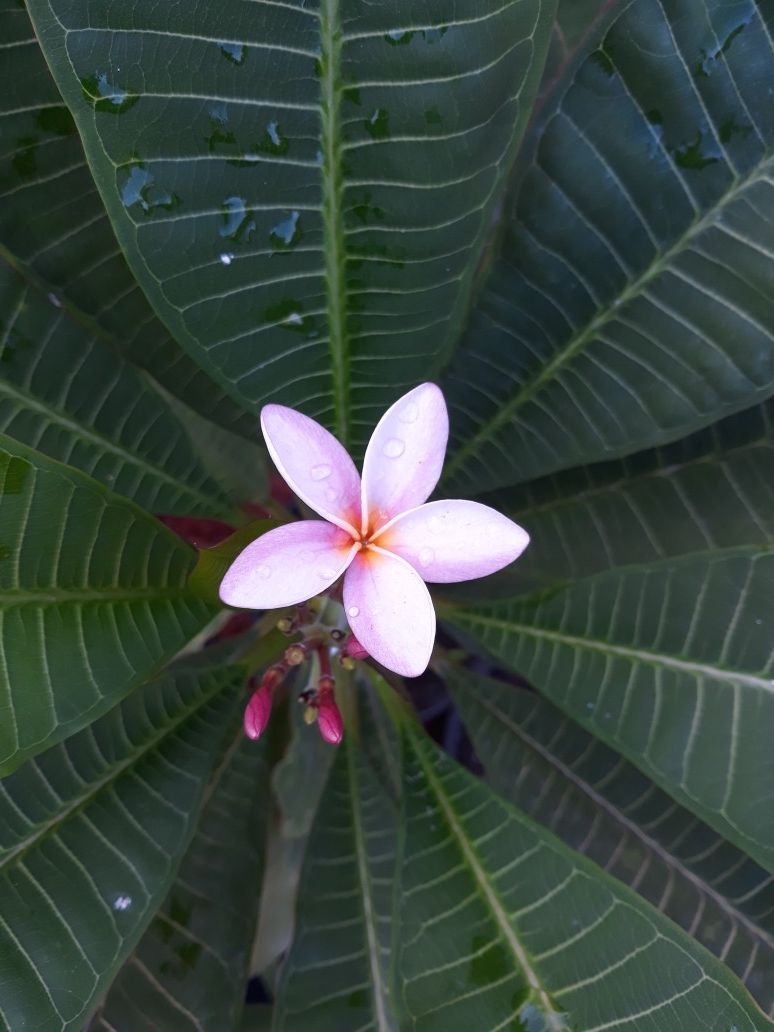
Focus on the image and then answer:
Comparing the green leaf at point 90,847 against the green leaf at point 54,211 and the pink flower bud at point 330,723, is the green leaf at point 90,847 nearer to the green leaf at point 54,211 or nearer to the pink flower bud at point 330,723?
the pink flower bud at point 330,723

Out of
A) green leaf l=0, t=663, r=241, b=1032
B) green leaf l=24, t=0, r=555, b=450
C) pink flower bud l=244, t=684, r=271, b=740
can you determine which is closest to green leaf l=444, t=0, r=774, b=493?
green leaf l=24, t=0, r=555, b=450

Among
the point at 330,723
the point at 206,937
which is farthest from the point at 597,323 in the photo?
the point at 206,937

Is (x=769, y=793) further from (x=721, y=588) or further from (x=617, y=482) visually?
(x=617, y=482)

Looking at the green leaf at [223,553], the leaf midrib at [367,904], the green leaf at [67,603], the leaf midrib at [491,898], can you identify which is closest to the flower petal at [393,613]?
the green leaf at [223,553]

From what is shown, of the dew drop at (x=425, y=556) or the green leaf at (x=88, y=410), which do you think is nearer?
the dew drop at (x=425, y=556)

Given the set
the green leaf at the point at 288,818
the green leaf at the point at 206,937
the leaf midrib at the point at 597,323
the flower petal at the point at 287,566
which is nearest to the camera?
the flower petal at the point at 287,566

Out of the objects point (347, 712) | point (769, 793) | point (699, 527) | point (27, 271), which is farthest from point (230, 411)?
point (769, 793)

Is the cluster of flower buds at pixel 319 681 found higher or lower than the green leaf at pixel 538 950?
higher

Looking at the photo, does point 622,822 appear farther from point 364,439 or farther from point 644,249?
point 644,249
